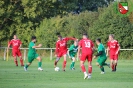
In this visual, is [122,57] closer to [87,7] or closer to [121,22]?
[121,22]

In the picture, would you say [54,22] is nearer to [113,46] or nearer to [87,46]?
[113,46]

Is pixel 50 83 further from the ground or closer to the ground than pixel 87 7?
closer to the ground

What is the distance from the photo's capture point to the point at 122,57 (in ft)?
183

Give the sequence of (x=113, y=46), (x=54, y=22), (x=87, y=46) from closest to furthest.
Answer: (x=87, y=46) < (x=113, y=46) < (x=54, y=22)

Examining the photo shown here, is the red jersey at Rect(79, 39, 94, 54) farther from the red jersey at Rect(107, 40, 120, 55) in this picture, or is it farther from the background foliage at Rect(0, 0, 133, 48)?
the background foliage at Rect(0, 0, 133, 48)

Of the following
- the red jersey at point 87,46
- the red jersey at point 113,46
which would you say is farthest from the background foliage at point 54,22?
the red jersey at point 87,46

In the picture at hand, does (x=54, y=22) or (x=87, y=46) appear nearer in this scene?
(x=87, y=46)

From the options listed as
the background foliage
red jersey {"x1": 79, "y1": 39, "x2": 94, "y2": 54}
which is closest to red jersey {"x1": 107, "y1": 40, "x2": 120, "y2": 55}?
red jersey {"x1": 79, "y1": 39, "x2": 94, "y2": 54}

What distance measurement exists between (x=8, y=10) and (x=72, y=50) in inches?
1353

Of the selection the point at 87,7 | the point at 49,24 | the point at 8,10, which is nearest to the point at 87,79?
the point at 49,24

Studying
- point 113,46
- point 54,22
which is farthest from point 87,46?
point 54,22

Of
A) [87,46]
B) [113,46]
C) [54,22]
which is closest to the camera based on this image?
[87,46]

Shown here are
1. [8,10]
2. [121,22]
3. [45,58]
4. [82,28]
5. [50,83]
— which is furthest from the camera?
[8,10]

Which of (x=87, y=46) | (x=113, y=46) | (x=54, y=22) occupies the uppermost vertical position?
(x=54, y=22)
